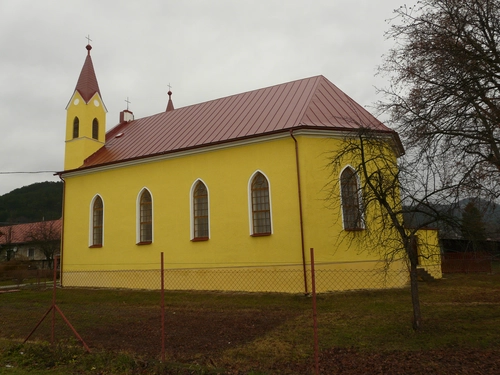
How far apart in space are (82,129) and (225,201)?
9995 millimetres

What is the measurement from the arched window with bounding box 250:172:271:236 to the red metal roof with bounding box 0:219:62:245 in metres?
28.6

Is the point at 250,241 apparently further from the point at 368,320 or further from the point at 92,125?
the point at 92,125

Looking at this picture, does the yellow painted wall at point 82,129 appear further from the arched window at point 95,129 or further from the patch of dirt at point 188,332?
the patch of dirt at point 188,332

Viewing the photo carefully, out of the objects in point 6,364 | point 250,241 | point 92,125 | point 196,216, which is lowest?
point 6,364

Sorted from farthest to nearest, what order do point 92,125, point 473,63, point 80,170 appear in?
point 92,125, point 80,170, point 473,63

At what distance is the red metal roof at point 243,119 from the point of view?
15602 millimetres

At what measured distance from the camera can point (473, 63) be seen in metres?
7.34

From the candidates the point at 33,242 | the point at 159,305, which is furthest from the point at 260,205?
the point at 33,242

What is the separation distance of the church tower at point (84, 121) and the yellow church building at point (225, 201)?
0.10 metres

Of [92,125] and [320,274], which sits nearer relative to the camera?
[320,274]

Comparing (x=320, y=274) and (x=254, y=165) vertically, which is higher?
(x=254, y=165)

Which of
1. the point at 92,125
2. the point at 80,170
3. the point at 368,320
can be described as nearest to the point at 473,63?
the point at 368,320

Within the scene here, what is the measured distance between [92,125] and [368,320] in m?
17.6

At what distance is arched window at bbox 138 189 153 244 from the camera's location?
17859mm
